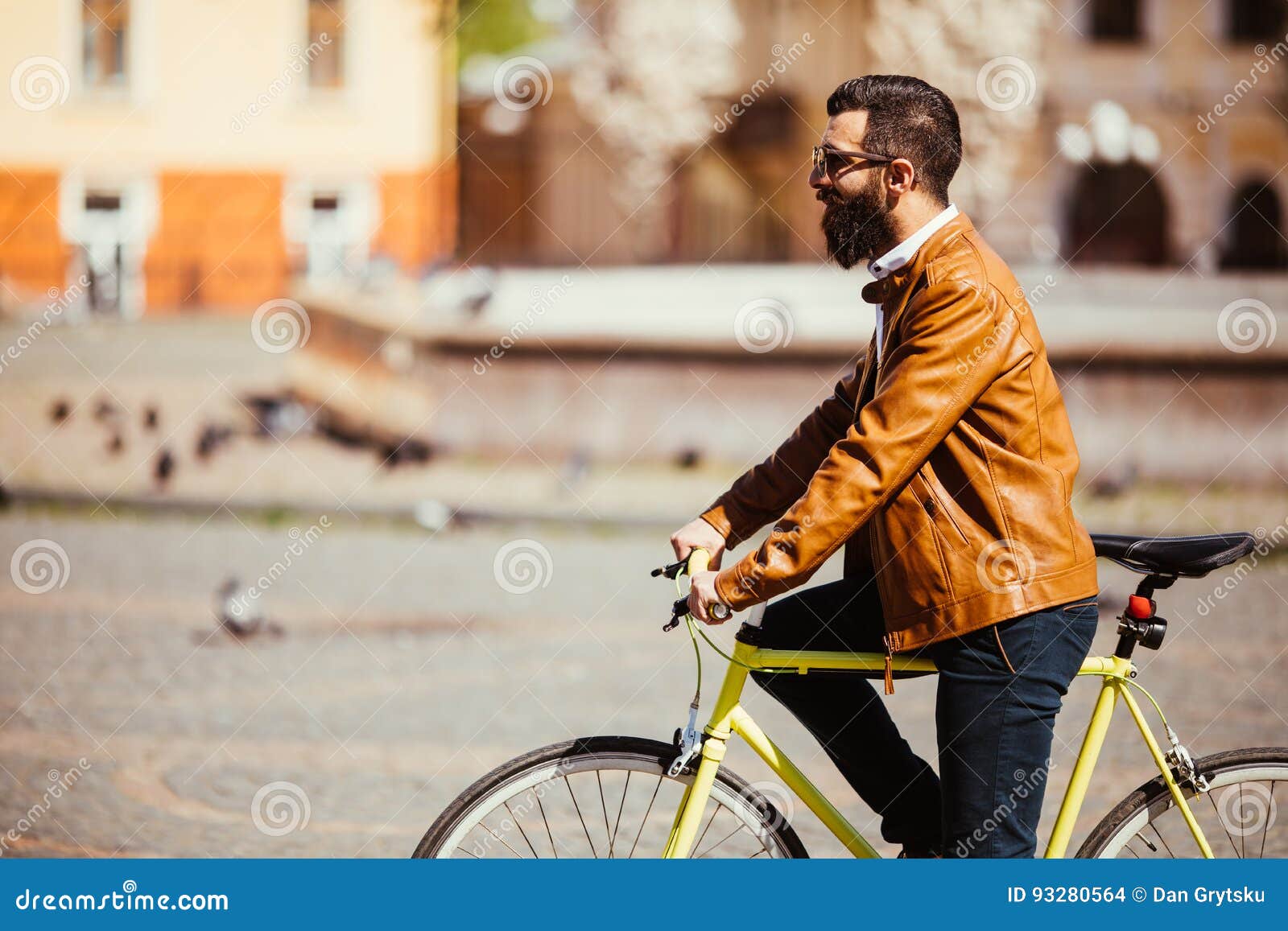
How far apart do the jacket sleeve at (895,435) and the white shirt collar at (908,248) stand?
0.10 meters

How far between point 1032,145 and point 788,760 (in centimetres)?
1737

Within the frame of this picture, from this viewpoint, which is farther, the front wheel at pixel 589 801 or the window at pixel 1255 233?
the window at pixel 1255 233

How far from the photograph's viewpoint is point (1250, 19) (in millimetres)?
22875

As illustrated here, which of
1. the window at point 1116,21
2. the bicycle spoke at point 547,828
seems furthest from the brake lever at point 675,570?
the window at point 1116,21

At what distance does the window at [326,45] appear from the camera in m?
27.5

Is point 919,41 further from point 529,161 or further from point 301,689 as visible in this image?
point 301,689

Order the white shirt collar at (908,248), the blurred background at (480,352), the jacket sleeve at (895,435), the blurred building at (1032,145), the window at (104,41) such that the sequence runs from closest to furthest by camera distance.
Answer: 1. the jacket sleeve at (895,435)
2. the white shirt collar at (908,248)
3. the blurred background at (480,352)
4. the blurred building at (1032,145)
5. the window at (104,41)

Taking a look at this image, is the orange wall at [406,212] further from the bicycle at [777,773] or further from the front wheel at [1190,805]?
the front wheel at [1190,805]

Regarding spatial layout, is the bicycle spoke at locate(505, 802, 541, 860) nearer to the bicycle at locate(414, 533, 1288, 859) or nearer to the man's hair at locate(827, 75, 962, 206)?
the bicycle at locate(414, 533, 1288, 859)

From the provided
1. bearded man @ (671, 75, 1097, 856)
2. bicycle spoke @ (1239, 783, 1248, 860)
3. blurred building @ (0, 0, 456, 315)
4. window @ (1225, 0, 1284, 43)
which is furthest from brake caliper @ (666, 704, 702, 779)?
blurred building @ (0, 0, 456, 315)

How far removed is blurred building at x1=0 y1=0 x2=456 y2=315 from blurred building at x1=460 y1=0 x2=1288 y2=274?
2722 millimetres

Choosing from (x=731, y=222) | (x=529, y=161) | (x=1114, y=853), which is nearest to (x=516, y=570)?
(x=1114, y=853)

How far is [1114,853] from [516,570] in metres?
7.02

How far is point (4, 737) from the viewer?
19.2 feet
